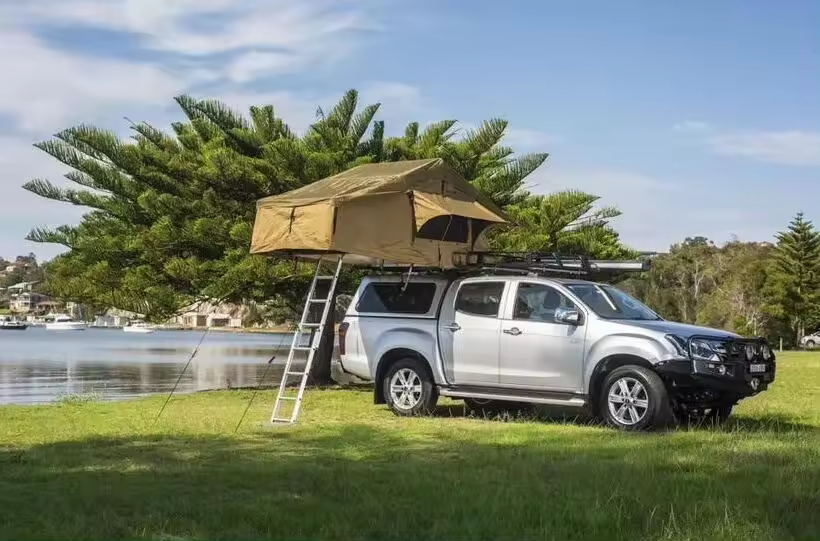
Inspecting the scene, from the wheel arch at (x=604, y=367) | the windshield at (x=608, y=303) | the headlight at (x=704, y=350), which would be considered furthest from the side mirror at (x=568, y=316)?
the headlight at (x=704, y=350)

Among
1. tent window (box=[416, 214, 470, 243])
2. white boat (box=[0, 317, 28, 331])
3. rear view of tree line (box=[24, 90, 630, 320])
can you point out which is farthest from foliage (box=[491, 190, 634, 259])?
white boat (box=[0, 317, 28, 331])

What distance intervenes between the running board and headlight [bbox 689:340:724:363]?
137 cm

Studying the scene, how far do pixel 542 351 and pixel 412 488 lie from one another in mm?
5341

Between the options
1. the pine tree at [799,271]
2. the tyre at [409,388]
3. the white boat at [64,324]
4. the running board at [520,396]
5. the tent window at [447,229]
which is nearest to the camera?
the running board at [520,396]

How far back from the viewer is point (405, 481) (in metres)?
7.09

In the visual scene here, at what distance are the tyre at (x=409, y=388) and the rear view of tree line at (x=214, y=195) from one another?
612 cm

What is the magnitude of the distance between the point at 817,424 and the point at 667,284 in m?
71.1

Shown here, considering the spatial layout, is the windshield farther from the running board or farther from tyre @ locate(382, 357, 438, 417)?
tyre @ locate(382, 357, 438, 417)

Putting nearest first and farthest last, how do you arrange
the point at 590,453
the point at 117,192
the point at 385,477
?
the point at 385,477, the point at 590,453, the point at 117,192

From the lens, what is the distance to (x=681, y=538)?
5.40 meters

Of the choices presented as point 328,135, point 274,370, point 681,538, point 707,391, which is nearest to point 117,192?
point 328,135

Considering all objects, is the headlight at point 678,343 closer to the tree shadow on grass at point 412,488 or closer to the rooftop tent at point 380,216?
the tree shadow on grass at point 412,488

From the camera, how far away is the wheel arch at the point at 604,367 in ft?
37.0

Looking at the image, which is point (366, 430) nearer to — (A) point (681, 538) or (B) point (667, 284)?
(A) point (681, 538)
